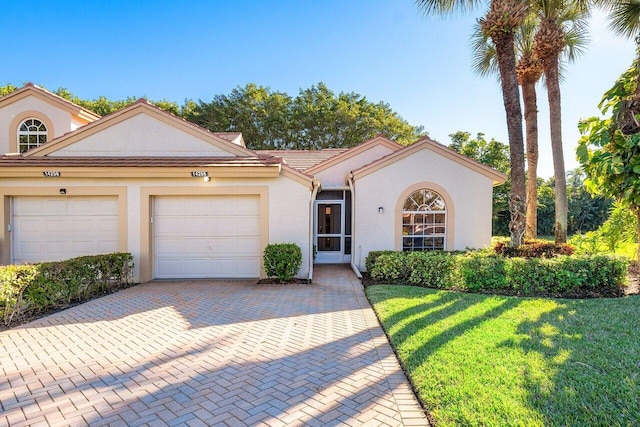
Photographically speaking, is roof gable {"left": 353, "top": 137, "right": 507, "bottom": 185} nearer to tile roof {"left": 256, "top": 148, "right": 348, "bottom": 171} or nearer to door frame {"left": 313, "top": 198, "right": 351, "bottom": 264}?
door frame {"left": 313, "top": 198, "right": 351, "bottom": 264}

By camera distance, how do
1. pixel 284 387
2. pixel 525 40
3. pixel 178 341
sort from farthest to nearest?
pixel 525 40
pixel 178 341
pixel 284 387

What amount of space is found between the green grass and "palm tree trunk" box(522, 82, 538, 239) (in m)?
7.80

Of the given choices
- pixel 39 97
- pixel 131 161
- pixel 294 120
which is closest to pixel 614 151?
pixel 131 161

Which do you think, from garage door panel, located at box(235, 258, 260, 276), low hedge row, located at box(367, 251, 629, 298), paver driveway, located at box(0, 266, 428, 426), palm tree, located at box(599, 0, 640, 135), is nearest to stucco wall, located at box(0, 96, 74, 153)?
garage door panel, located at box(235, 258, 260, 276)

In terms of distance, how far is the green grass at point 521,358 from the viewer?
3324mm

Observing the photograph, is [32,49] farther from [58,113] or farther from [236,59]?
[236,59]

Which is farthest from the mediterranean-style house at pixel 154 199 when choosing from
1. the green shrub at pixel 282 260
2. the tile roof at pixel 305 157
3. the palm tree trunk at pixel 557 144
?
the palm tree trunk at pixel 557 144

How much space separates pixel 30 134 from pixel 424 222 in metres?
16.2

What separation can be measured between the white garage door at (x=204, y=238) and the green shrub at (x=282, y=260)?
906mm

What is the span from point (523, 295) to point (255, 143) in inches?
1194

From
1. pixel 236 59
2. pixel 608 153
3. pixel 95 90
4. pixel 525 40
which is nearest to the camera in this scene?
pixel 608 153

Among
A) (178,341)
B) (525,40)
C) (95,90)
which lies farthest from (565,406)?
(95,90)

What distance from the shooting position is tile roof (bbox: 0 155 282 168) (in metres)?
10.2

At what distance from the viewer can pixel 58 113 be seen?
13.1m
